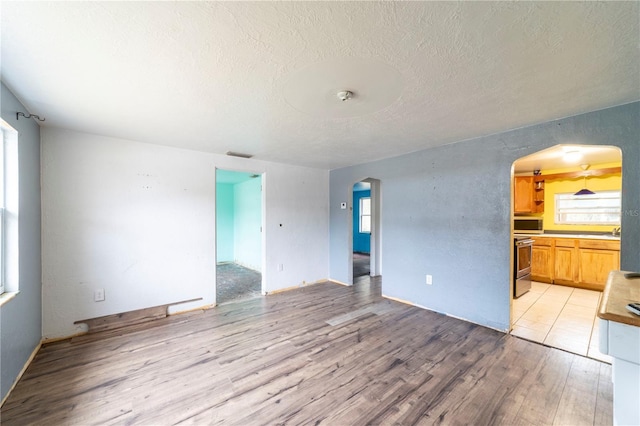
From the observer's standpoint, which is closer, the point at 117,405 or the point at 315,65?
the point at 315,65

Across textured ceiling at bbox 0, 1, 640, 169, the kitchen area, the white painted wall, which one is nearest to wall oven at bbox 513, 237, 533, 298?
the kitchen area

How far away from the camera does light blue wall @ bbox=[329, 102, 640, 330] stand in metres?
2.04

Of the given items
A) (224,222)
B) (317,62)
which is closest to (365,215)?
(224,222)

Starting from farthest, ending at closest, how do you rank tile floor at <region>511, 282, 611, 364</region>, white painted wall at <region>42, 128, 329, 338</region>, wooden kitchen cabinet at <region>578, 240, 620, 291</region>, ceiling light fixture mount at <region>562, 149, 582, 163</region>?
1. wooden kitchen cabinet at <region>578, 240, 620, 291</region>
2. ceiling light fixture mount at <region>562, 149, 582, 163</region>
3. white painted wall at <region>42, 128, 329, 338</region>
4. tile floor at <region>511, 282, 611, 364</region>

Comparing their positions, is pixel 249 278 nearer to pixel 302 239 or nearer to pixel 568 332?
pixel 302 239

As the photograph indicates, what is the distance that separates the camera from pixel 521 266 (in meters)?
3.81

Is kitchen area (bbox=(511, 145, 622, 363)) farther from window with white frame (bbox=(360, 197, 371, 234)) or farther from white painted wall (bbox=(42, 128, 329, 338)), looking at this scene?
window with white frame (bbox=(360, 197, 371, 234))

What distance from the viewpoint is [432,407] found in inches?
65.4

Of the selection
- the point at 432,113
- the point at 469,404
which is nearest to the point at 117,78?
the point at 432,113

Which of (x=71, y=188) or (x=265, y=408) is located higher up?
(x=71, y=188)

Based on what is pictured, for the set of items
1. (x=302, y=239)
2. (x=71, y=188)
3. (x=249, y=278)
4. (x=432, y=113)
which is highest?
(x=432, y=113)

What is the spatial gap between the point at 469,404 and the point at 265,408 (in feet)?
4.63

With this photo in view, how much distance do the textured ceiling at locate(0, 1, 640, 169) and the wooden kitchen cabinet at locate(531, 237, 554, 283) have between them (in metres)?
3.46

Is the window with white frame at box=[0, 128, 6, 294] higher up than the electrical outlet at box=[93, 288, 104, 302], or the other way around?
the window with white frame at box=[0, 128, 6, 294]
